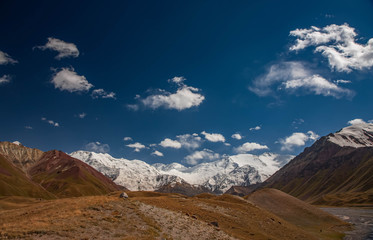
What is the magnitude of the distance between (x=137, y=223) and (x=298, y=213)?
2467 inches

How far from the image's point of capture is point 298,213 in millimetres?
77938

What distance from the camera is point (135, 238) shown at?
91.0 feet

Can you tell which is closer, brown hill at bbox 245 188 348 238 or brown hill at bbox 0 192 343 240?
brown hill at bbox 0 192 343 240

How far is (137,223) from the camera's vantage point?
33969 mm

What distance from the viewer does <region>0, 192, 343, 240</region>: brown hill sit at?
2695cm

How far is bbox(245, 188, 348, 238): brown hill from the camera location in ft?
223

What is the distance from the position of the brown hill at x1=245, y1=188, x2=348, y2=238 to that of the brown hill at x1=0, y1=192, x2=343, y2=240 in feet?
31.6

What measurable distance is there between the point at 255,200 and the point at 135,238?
7132 cm

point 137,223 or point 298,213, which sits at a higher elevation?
point 298,213

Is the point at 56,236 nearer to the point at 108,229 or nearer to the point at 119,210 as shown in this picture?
the point at 108,229

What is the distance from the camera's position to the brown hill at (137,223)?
27.0 metres

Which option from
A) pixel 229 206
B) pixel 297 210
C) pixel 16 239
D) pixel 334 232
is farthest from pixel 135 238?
pixel 297 210

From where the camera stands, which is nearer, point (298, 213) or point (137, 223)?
point (137, 223)

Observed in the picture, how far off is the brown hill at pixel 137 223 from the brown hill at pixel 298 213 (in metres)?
9.63
